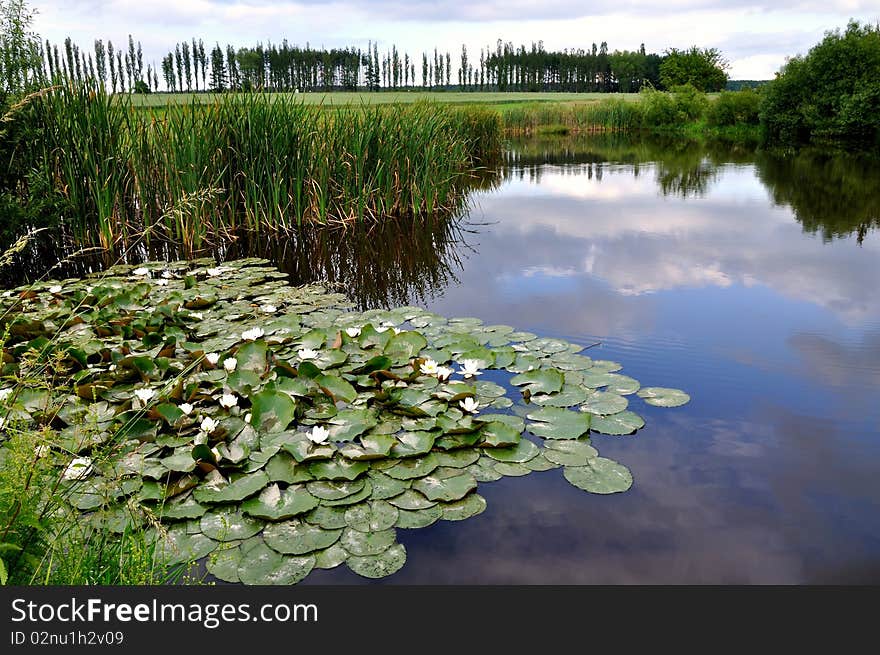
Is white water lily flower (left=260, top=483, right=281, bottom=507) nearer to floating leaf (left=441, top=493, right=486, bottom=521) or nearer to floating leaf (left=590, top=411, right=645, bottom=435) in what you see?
floating leaf (left=441, top=493, right=486, bottom=521)

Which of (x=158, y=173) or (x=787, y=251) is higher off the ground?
(x=158, y=173)

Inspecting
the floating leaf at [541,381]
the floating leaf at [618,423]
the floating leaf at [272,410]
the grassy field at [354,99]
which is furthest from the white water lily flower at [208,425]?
the grassy field at [354,99]

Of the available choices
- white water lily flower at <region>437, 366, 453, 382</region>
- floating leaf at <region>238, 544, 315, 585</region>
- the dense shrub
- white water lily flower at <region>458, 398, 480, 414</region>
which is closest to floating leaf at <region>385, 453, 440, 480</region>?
white water lily flower at <region>458, 398, 480, 414</region>

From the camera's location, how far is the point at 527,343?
15.1 feet

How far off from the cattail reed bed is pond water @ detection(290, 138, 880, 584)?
40.5 inches

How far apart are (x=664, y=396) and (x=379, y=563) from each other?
7.15 feet

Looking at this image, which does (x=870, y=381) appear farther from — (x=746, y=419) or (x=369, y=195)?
(x=369, y=195)

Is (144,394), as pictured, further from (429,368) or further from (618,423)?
(618,423)

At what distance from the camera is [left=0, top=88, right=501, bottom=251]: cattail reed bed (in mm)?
6867

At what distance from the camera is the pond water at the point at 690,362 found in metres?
2.47

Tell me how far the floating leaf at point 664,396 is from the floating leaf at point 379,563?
6.49ft

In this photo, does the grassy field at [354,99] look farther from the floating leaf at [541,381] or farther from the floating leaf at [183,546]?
the floating leaf at [183,546]

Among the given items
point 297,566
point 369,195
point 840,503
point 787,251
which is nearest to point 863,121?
point 787,251

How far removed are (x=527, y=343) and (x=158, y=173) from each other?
17.9 ft
